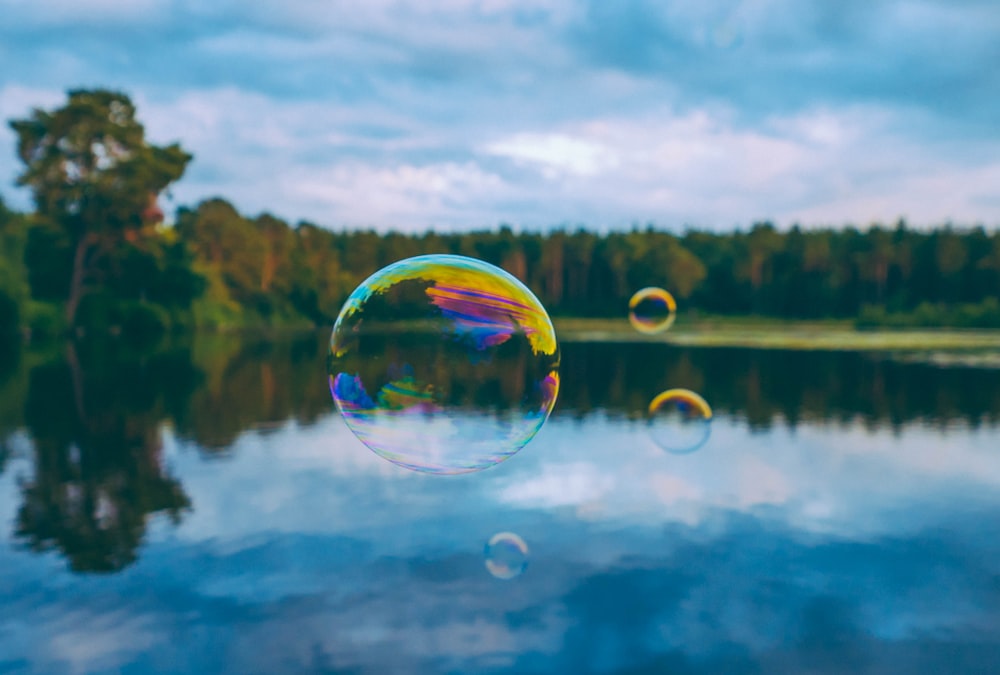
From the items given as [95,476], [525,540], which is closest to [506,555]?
[525,540]

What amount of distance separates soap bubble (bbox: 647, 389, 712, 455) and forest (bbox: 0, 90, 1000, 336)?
4291 centimetres

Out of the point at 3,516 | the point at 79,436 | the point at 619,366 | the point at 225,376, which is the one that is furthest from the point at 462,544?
the point at 619,366

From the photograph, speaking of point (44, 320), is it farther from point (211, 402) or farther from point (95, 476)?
point (95, 476)

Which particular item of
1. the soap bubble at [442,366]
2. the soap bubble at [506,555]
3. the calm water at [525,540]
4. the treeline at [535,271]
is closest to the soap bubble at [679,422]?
the calm water at [525,540]

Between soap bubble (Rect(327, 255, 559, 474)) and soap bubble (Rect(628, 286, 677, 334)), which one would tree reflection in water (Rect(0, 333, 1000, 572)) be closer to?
soap bubble (Rect(327, 255, 559, 474))

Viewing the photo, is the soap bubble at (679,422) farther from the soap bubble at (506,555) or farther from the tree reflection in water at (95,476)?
the tree reflection in water at (95,476)

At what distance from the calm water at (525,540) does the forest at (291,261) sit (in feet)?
138

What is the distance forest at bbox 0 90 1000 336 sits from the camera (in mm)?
54156

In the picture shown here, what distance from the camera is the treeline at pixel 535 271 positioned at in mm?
57375

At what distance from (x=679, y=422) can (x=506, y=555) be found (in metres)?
9.73

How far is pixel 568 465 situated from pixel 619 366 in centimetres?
1900

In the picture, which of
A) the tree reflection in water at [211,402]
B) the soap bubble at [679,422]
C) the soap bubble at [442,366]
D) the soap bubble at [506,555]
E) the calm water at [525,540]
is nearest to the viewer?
the soap bubble at [442,366]

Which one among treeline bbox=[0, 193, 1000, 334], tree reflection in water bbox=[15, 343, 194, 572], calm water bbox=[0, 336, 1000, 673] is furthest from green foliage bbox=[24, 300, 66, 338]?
calm water bbox=[0, 336, 1000, 673]

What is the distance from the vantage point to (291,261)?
294 ft
